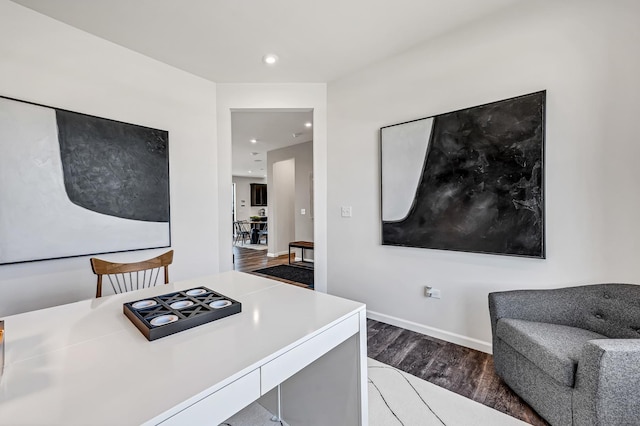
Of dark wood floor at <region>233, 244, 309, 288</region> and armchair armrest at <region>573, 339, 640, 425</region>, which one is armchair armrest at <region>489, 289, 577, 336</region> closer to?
armchair armrest at <region>573, 339, 640, 425</region>

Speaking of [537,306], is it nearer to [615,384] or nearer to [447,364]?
[615,384]

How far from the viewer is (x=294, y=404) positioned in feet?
4.79

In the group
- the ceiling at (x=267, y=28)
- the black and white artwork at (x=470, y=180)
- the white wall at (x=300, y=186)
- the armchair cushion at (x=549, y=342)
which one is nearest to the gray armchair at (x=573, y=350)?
the armchair cushion at (x=549, y=342)

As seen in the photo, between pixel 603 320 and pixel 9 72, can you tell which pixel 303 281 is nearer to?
pixel 603 320

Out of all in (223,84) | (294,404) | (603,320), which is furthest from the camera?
(223,84)

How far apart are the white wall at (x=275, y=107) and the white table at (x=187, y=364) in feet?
6.03

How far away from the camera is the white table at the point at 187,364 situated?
2.14 ft

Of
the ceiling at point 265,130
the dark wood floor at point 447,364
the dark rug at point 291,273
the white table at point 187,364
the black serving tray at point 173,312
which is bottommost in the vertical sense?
the dark wood floor at point 447,364

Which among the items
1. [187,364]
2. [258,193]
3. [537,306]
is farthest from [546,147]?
[258,193]

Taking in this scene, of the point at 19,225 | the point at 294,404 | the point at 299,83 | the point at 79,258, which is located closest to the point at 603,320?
the point at 294,404

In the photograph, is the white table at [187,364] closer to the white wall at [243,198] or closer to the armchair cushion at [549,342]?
the armchair cushion at [549,342]

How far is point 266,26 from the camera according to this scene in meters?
2.26

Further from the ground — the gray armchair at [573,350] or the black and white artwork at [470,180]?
the black and white artwork at [470,180]

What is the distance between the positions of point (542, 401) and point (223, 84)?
388 cm
